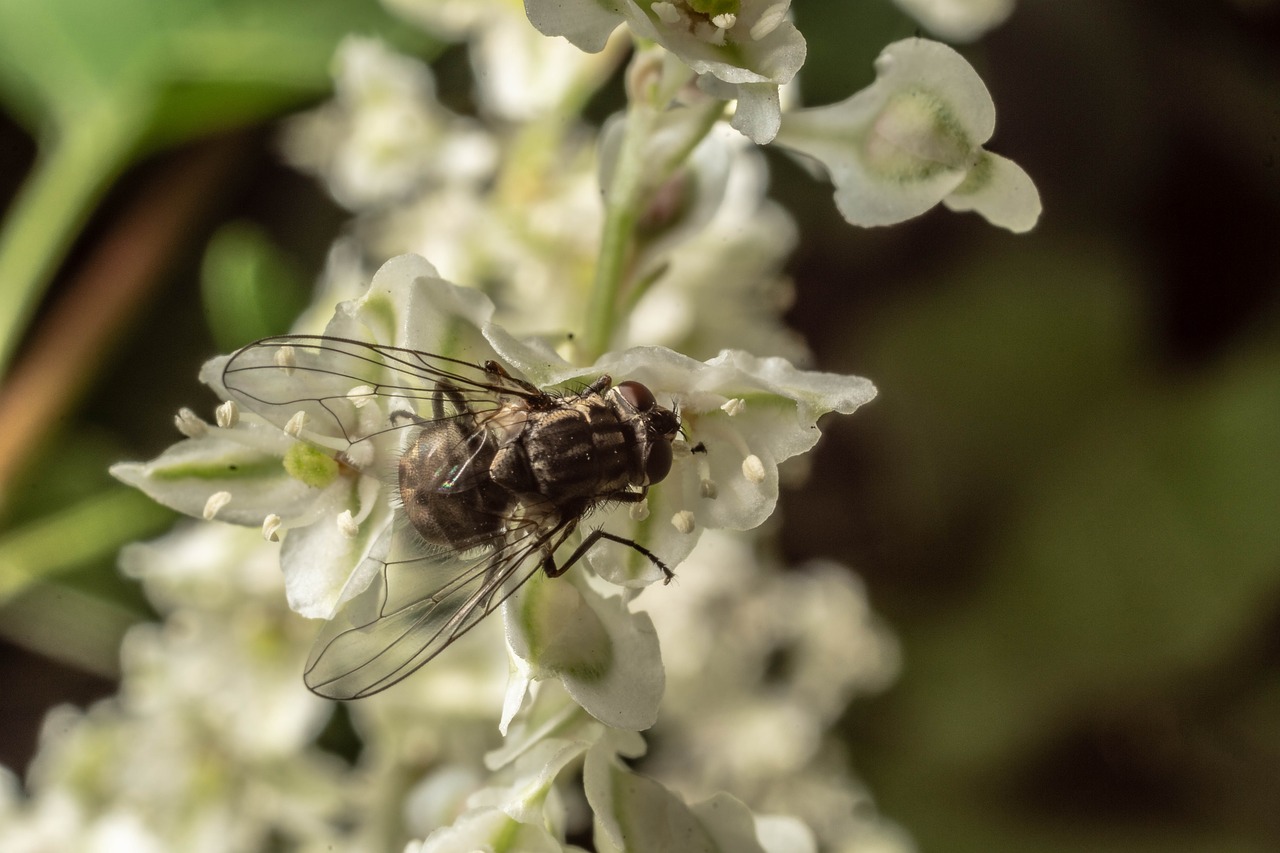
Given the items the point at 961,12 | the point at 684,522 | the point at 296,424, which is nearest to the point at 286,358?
the point at 296,424

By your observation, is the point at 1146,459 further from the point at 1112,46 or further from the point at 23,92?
the point at 23,92

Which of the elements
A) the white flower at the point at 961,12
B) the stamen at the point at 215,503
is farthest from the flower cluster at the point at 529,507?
the white flower at the point at 961,12

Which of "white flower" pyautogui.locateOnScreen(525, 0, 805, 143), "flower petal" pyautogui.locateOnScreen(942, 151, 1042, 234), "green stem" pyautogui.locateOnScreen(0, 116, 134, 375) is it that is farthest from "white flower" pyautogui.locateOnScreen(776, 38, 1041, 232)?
"green stem" pyautogui.locateOnScreen(0, 116, 134, 375)

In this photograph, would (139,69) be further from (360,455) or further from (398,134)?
(360,455)

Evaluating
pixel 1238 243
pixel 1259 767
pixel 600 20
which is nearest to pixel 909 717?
pixel 1259 767

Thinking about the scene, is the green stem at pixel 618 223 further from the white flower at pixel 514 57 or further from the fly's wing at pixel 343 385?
the white flower at pixel 514 57

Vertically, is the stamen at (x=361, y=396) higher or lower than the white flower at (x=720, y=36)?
lower

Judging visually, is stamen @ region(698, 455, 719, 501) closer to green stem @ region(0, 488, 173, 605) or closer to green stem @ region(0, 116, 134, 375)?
green stem @ region(0, 488, 173, 605)
